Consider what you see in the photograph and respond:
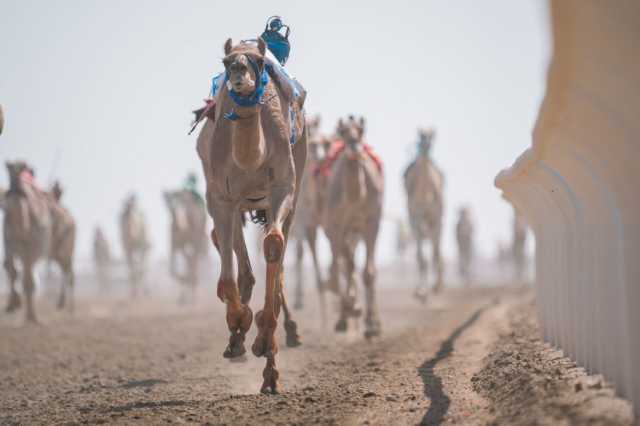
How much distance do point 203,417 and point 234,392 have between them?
183cm

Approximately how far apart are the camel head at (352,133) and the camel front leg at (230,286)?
6.05m

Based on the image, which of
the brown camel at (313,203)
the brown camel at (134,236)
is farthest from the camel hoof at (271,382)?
the brown camel at (134,236)

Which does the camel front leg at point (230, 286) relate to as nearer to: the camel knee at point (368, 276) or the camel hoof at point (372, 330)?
the camel hoof at point (372, 330)

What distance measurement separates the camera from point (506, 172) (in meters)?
9.00

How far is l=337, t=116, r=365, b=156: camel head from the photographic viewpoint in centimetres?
1433

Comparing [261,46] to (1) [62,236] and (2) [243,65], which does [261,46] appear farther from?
(1) [62,236]

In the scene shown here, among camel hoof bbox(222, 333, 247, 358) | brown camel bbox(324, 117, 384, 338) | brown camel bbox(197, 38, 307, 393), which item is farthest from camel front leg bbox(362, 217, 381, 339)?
camel hoof bbox(222, 333, 247, 358)

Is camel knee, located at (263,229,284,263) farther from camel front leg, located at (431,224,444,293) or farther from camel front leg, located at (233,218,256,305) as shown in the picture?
camel front leg, located at (431,224,444,293)

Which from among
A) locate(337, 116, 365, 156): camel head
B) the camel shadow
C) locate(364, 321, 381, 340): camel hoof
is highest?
locate(337, 116, 365, 156): camel head

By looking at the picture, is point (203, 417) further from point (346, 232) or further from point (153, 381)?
point (346, 232)

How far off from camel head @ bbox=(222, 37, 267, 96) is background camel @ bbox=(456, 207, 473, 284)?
36.7m

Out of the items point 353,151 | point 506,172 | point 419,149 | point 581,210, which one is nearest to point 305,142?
Answer: point 506,172

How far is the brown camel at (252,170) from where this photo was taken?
7645 mm

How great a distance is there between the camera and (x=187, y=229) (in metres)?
32.5
